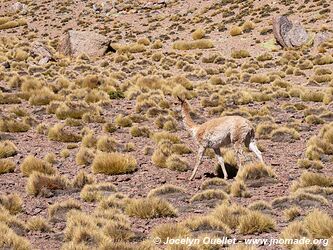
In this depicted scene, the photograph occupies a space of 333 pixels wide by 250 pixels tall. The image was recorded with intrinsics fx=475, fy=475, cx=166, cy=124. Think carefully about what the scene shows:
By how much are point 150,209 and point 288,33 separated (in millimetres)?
26302

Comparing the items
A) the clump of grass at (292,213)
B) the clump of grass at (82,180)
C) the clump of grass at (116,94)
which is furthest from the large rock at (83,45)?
the clump of grass at (292,213)

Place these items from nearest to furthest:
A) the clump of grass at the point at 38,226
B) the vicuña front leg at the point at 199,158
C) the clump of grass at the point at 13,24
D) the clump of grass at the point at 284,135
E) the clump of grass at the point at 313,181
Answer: the clump of grass at the point at 38,226 → the clump of grass at the point at 313,181 → the vicuña front leg at the point at 199,158 → the clump of grass at the point at 284,135 → the clump of grass at the point at 13,24

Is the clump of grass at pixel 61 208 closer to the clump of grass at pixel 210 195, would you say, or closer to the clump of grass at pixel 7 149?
the clump of grass at pixel 210 195

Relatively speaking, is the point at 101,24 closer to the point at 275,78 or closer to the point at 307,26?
the point at 307,26

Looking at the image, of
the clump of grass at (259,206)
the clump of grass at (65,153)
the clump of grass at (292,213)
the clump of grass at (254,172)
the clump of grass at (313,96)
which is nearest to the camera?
the clump of grass at (292,213)

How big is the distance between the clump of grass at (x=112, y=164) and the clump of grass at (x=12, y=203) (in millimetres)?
2595

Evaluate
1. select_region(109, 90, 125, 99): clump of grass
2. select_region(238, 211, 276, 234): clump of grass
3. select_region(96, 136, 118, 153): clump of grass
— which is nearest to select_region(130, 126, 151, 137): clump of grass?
select_region(96, 136, 118, 153): clump of grass

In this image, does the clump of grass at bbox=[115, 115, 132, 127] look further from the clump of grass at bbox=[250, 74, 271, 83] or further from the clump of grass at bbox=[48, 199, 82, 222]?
the clump of grass at bbox=[250, 74, 271, 83]

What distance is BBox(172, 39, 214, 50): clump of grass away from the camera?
34.2 meters

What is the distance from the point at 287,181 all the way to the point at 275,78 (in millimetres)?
15057

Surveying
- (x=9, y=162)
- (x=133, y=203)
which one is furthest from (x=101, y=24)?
(x=133, y=203)

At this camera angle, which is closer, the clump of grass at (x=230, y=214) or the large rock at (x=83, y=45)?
the clump of grass at (x=230, y=214)

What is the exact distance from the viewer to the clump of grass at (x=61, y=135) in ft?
44.0

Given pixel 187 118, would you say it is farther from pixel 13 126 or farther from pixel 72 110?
pixel 72 110
